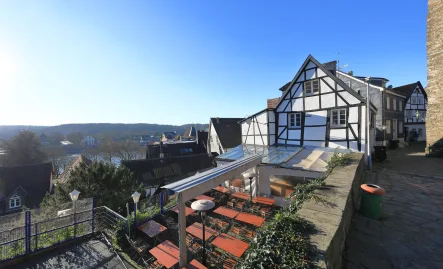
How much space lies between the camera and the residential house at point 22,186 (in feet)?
68.2

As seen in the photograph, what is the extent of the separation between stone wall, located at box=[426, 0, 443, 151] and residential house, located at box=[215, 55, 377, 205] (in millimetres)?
3291

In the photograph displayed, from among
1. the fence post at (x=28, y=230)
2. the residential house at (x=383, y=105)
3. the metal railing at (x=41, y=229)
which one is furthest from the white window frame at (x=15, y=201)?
the residential house at (x=383, y=105)

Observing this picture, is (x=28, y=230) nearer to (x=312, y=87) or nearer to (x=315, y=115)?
(x=315, y=115)

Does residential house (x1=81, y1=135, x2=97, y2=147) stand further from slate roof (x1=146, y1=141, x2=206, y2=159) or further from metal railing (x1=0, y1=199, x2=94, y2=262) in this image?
metal railing (x1=0, y1=199, x2=94, y2=262)

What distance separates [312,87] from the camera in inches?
492

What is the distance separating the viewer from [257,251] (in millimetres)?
2248

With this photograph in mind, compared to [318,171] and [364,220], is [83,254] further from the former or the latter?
[318,171]

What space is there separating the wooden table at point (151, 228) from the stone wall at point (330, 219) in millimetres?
6081

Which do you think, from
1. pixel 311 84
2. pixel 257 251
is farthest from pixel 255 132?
pixel 257 251

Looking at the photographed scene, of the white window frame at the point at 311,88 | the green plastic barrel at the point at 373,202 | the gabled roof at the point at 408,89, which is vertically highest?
the gabled roof at the point at 408,89

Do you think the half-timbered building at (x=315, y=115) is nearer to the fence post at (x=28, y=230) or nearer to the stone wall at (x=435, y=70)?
the stone wall at (x=435, y=70)

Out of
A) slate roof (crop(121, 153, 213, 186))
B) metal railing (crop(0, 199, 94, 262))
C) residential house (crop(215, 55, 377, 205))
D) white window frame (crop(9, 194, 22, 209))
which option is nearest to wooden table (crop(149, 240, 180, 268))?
metal railing (crop(0, 199, 94, 262))

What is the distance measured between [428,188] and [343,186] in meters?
5.21

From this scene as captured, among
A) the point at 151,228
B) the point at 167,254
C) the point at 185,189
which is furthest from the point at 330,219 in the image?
the point at 151,228
